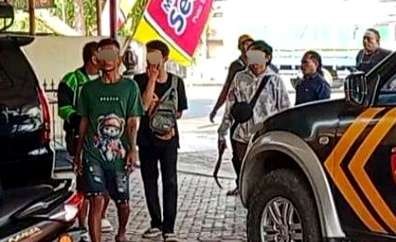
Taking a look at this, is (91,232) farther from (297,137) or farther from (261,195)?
(297,137)

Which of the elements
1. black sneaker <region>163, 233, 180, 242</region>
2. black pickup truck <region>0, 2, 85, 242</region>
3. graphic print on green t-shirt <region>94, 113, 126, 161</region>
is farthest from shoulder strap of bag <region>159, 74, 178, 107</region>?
black pickup truck <region>0, 2, 85, 242</region>

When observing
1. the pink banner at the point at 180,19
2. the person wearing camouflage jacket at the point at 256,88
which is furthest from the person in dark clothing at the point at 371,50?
the person wearing camouflage jacket at the point at 256,88

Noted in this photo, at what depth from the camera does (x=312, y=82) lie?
8.64 meters

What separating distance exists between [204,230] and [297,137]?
97.2 inches

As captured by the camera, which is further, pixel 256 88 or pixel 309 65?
pixel 309 65

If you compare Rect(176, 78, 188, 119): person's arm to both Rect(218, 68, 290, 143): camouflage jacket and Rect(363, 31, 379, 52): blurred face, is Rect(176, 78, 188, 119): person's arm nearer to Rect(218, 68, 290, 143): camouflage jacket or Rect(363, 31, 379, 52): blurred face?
Rect(218, 68, 290, 143): camouflage jacket

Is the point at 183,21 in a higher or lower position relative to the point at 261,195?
higher

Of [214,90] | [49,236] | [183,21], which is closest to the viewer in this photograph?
[49,236]

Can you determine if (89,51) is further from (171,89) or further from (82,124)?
(82,124)

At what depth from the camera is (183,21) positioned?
11.4 metres

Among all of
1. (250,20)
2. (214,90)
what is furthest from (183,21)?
(214,90)

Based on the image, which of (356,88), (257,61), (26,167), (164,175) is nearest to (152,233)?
(164,175)

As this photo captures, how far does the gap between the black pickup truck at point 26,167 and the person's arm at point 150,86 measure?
205 centimetres

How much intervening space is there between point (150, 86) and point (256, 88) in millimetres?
1104
